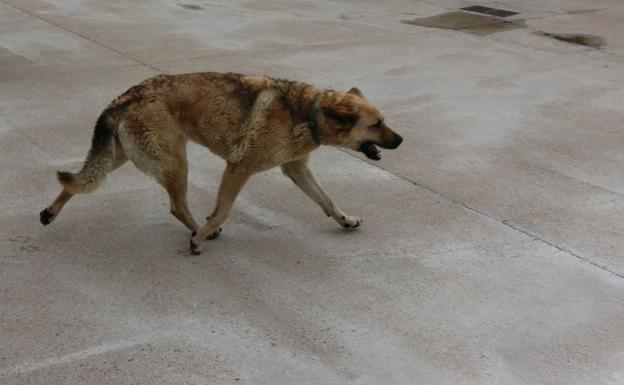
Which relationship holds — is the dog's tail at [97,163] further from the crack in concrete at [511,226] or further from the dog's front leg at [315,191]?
the crack in concrete at [511,226]

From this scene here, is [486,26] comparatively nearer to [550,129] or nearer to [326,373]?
[550,129]

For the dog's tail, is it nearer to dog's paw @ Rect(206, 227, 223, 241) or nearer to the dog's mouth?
Answer: dog's paw @ Rect(206, 227, 223, 241)

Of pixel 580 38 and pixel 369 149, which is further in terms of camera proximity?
pixel 580 38

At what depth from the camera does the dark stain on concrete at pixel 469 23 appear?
39.9 feet

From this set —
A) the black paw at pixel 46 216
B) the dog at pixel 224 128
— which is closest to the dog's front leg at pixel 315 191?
the dog at pixel 224 128

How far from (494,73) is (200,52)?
3627mm

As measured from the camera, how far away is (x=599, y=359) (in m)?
4.29

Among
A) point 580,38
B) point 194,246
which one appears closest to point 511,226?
point 194,246

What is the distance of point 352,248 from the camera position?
216 inches

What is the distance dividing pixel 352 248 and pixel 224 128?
116 cm

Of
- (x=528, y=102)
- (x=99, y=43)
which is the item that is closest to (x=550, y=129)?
(x=528, y=102)

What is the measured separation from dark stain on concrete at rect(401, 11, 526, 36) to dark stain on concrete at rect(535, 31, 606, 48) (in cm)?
66

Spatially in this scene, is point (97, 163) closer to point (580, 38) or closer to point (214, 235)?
point (214, 235)

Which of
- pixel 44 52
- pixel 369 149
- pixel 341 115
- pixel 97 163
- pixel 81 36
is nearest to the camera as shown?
pixel 341 115
